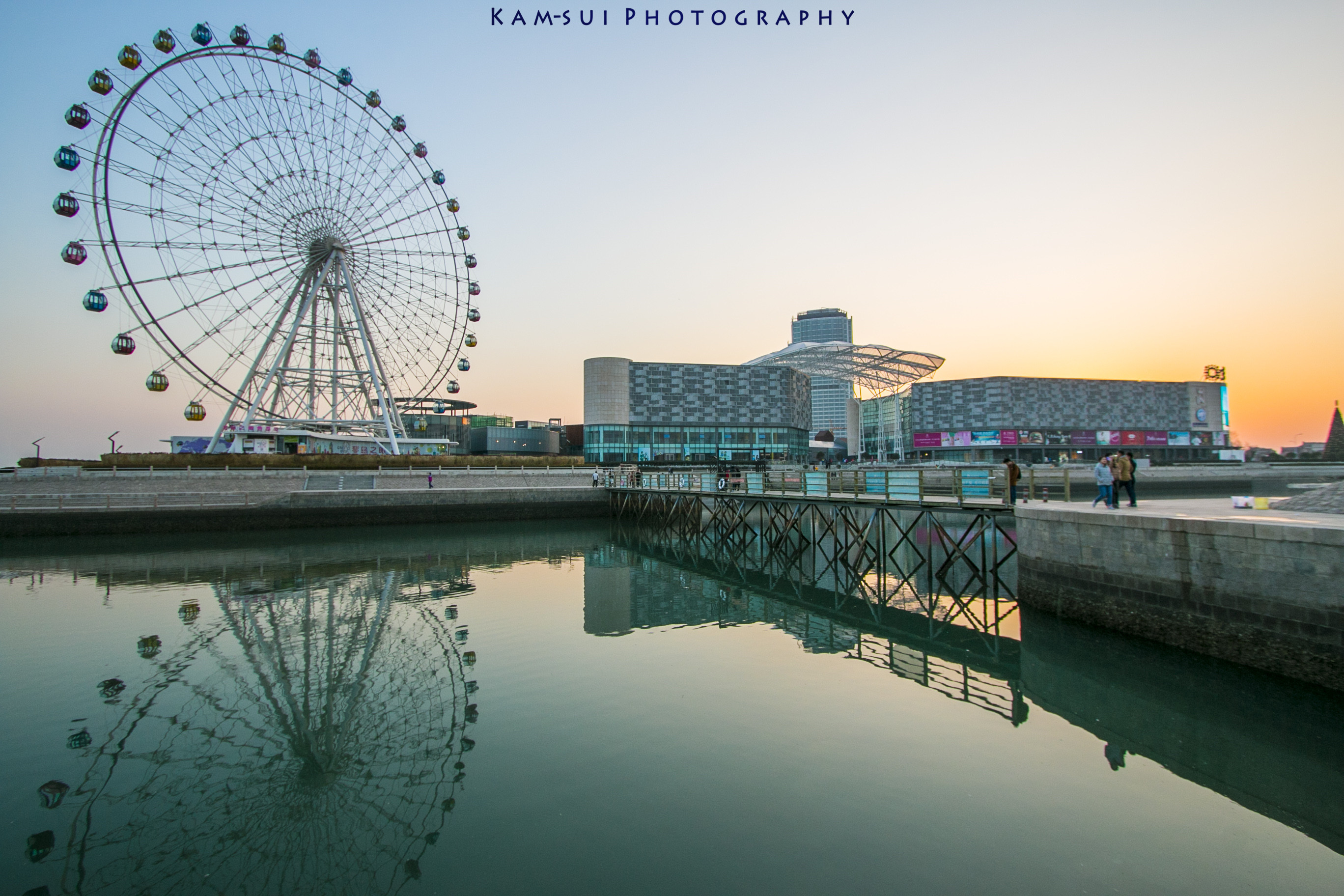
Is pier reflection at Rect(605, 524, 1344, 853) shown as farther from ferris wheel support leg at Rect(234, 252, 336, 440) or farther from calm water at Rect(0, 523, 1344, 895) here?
ferris wheel support leg at Rect(234, 252, 336, 440)

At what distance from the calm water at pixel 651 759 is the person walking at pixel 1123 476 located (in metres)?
4.36

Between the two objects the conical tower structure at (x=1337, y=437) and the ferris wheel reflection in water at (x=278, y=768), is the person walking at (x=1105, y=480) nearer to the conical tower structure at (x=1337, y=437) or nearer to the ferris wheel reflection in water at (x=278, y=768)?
the ferris wheel reflection in water at (x=278, y=768)

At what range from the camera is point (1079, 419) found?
124 meters

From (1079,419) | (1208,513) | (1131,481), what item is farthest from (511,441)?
(1079,419)

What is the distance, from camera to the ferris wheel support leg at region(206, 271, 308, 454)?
4478 cm

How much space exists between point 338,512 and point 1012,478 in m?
40.1

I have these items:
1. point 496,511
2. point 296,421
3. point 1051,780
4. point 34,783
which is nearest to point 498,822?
point 34,783

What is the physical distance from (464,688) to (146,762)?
4.65 metres

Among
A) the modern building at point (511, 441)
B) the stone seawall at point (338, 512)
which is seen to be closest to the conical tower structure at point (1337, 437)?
the stone seawall at point (338, 512)

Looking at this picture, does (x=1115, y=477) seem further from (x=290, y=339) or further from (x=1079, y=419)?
(x=1079, y=419)

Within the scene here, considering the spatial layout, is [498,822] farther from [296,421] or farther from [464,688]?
[296,421]

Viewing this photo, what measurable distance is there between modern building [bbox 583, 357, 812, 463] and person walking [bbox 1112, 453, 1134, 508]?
271 ft

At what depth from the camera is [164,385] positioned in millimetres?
37906

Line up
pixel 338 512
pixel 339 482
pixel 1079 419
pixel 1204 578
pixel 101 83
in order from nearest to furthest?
pixel 1204 578, pixel 101 83, pixel 338 512, pixel 339 482, pixel 1079 419
